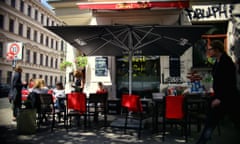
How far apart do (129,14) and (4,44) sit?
2897 cm

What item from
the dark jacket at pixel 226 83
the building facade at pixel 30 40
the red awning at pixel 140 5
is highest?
the building facade at pixel 30 40

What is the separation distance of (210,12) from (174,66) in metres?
2.86

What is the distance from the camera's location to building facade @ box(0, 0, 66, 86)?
3303 centimetres

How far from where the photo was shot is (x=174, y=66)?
1014cm

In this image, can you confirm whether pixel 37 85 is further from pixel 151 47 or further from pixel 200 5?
pixel 200 5

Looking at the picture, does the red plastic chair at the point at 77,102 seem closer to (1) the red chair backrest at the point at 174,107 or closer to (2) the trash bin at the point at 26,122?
(2) the trash bin at the point at 26,122

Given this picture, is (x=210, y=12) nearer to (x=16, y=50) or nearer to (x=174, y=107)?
(x=174, y=107)

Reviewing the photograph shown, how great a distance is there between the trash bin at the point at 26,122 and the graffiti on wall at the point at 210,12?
305 inches

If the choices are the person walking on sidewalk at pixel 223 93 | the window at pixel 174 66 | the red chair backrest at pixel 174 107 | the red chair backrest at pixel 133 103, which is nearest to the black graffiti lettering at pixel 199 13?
the window at pixel 174 66

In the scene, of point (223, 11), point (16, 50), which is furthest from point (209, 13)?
point (16, 50)

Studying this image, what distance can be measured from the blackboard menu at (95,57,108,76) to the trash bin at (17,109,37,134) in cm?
530

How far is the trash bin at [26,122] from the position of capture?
5.57m

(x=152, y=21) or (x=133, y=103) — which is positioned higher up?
(x=152, y=21)

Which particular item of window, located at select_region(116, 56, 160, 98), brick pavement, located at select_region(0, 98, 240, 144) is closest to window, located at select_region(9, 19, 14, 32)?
window, located at select_region(116, 56, 160, 98)
